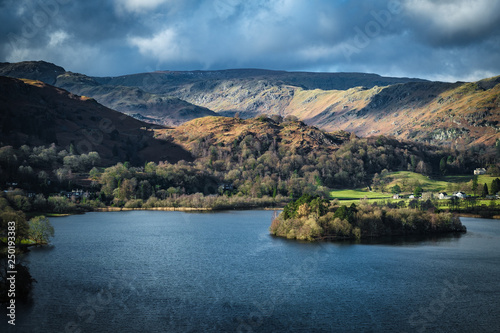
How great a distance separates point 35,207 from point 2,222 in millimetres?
78774

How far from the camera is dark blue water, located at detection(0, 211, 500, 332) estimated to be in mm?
46438

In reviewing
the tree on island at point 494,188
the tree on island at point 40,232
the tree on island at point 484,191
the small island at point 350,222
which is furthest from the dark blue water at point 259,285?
the tree on island at point 494,188

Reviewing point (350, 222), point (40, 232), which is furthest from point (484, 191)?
point (40, 232)

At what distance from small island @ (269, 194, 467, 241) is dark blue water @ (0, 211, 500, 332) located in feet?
20.4

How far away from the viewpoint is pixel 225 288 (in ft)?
192

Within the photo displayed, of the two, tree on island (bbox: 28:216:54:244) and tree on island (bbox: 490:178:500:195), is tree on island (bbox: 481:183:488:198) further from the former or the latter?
tree on island (bbox: 28:216:54:244)

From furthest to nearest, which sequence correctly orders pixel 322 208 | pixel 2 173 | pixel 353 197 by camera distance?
pixel 353 197 → pixel 2 173 → pixel 322 208

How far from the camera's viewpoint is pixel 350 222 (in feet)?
333

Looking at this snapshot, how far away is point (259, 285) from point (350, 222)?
46.4 metres

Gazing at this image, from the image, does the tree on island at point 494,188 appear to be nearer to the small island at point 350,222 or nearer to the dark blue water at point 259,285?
the small island at point 350,222

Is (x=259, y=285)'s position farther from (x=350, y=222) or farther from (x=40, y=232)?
(x=40, y=232)

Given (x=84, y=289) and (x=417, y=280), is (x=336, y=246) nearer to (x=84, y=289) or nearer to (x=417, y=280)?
(x=417, y=280)

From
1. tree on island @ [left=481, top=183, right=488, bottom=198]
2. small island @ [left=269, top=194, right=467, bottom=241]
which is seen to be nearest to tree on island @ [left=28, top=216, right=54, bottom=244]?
small island @ [left=269, top=194, right=467, bottom=241]

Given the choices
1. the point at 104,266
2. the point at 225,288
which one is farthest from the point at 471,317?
the point at 104,266
